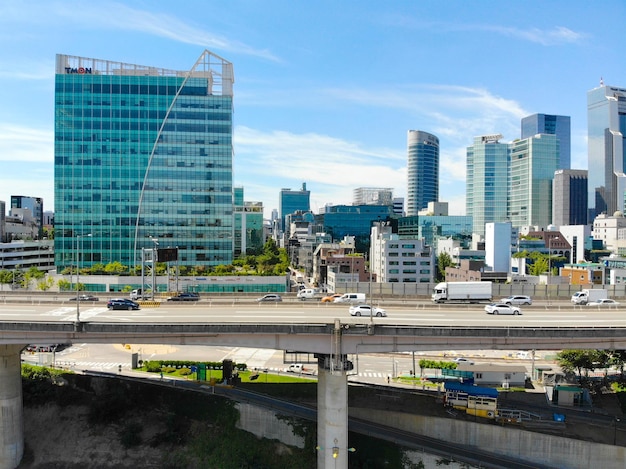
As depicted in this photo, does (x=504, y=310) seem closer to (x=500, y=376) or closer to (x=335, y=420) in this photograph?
(x=500, y=376)

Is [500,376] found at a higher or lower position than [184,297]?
lower

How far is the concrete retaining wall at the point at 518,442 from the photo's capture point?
38.2 metres

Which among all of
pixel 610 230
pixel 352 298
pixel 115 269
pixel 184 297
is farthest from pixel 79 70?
pixel 610 230

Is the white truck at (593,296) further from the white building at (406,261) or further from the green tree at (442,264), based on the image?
the green tree at (442,264)

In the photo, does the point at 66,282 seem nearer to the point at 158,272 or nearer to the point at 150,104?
the point at 158,272

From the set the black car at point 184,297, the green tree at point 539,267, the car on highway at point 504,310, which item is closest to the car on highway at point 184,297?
the black car at point 184,297

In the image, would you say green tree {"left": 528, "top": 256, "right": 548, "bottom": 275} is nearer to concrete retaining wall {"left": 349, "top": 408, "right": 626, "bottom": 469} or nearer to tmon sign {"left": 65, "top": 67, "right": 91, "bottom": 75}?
concrete retaining wall {"left": 349, "top": 408, "right": 626, "bottom": 469}

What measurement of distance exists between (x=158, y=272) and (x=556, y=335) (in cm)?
7370

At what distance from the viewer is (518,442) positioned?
39.9m

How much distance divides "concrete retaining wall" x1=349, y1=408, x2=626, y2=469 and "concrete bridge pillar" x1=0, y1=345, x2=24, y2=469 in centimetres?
3074

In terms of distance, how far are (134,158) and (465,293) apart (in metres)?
71.7

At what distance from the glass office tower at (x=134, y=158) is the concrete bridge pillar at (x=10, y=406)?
191 feet

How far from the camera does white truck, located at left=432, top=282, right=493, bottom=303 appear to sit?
5234 centimetres

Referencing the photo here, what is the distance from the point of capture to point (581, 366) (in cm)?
5375
